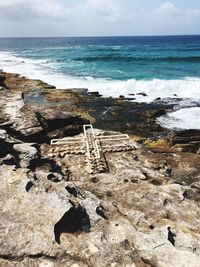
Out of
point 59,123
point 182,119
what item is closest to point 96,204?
point 59,123

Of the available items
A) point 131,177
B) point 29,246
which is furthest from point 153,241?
point 131,177

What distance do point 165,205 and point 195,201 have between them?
51.7 inches

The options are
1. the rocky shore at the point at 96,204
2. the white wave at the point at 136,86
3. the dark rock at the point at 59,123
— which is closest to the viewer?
the rocky shore at the point at 96,204

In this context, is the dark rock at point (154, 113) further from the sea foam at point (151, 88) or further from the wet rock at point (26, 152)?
the wet rock at point (26, 152)

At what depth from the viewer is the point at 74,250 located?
7566 mm

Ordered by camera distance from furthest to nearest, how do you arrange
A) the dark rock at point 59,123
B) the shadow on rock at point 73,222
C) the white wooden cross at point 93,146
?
the dark rock at point 59,123 < the white wooden cross at point 93,146 < the shadow on rock at point 73,222

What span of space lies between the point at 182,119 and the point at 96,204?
18.5 metres

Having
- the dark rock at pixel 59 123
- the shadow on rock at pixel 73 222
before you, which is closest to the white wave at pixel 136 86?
the dark rock at pixel 59 123

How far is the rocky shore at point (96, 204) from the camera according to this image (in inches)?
297

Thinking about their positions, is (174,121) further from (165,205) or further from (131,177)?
(165,205)

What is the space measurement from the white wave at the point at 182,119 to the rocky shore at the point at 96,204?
4.66m

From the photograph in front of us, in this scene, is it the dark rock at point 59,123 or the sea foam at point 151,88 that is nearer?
the dark rock at point 59,123

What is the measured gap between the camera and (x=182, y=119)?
2680cm

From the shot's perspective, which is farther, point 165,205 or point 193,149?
point 193,149
